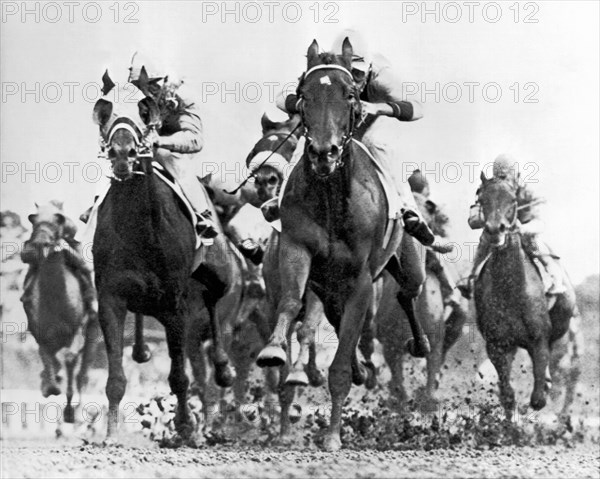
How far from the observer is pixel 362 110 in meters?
12.6

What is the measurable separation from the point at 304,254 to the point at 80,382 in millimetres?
3082

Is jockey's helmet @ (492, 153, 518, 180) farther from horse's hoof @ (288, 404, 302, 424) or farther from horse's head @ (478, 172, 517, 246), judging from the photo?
horse's hoof @ (288, 404, 302, 424)

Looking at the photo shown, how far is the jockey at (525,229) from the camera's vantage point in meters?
14.4

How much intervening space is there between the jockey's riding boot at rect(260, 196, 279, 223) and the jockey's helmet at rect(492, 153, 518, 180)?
2.17m

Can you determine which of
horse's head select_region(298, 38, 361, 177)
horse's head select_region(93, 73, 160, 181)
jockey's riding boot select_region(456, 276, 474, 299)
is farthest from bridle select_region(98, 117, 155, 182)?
jockey's riding boot select_region(456, 276, 474, 299)

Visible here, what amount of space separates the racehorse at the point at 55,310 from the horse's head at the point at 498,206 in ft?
10.6

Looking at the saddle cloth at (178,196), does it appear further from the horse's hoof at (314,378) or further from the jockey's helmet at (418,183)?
the jockey's helmet at (418,183)

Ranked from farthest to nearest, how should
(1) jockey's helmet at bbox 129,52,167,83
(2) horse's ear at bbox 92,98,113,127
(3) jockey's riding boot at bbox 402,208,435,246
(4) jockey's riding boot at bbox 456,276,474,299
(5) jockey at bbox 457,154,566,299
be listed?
(4) jockey's riding boot at bbox 456,276,474,299 → (5) jockey at bbox 457,154,566,299 → (1) jockey's helmet at bbox 129,52,167,83 → (3) jockey's riding boot at bbox 402,208,435,246 → (2) horse's ear at bbox 92,98,113,127

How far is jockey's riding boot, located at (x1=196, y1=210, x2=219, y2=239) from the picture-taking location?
1322 cm

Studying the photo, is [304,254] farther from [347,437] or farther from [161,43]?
[161,43]

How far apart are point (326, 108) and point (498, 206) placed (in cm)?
245

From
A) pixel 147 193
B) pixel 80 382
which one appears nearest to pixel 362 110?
pixel 147 193

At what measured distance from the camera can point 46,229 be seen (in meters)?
14.9

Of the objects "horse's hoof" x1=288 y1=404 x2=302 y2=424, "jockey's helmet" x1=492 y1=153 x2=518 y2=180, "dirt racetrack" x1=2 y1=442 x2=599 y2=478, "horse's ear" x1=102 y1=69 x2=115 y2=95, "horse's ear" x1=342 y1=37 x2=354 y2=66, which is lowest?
"dirt racetrack" x1=2 y1=442 x2=599 y2=478
